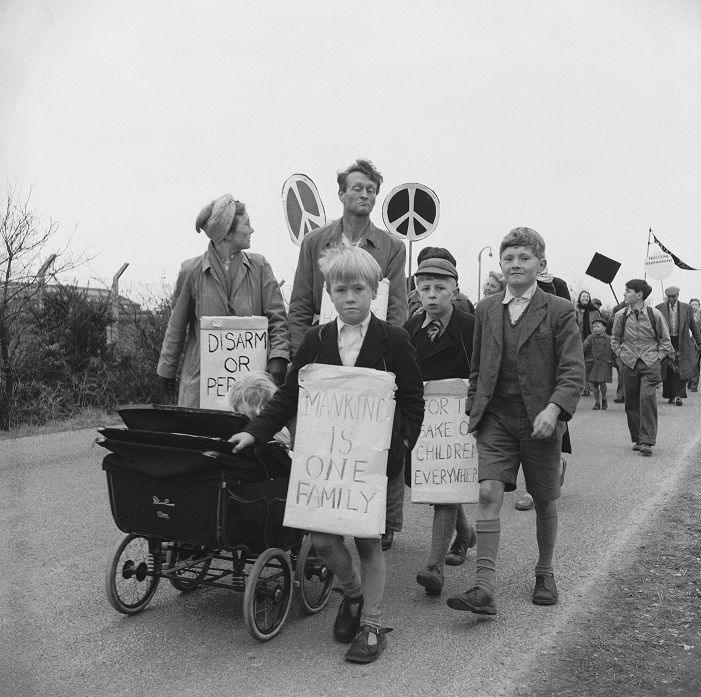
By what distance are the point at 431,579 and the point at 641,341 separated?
21.6ft

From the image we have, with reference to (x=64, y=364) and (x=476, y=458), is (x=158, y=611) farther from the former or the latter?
(x=64, y=364)

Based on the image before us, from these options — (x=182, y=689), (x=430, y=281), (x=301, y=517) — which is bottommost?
(x=182, y=689)

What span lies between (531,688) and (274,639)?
118 centimetres

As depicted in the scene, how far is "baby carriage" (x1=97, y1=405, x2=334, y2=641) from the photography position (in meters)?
3.92

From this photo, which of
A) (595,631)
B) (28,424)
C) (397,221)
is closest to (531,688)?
(595,631)

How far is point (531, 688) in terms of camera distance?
363 centimetres

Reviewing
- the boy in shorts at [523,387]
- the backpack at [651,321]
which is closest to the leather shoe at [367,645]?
the boy in shorts at [523,387]

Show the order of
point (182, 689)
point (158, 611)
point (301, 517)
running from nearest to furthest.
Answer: point (182, 689) → point (301, 517) → point (158, 611)

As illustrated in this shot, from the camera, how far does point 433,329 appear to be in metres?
5.24

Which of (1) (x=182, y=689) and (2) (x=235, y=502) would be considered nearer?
(1) (x=182, y=689)

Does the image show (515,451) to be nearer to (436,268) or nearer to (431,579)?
(431,579)

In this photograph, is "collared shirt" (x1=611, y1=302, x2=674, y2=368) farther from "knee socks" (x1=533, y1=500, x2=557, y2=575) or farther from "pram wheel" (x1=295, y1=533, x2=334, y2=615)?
"pram wheel" (x1=295, y1=533, x2=334, y2=615)

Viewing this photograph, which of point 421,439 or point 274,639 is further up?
point 421,439

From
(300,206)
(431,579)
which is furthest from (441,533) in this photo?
(300,206)
